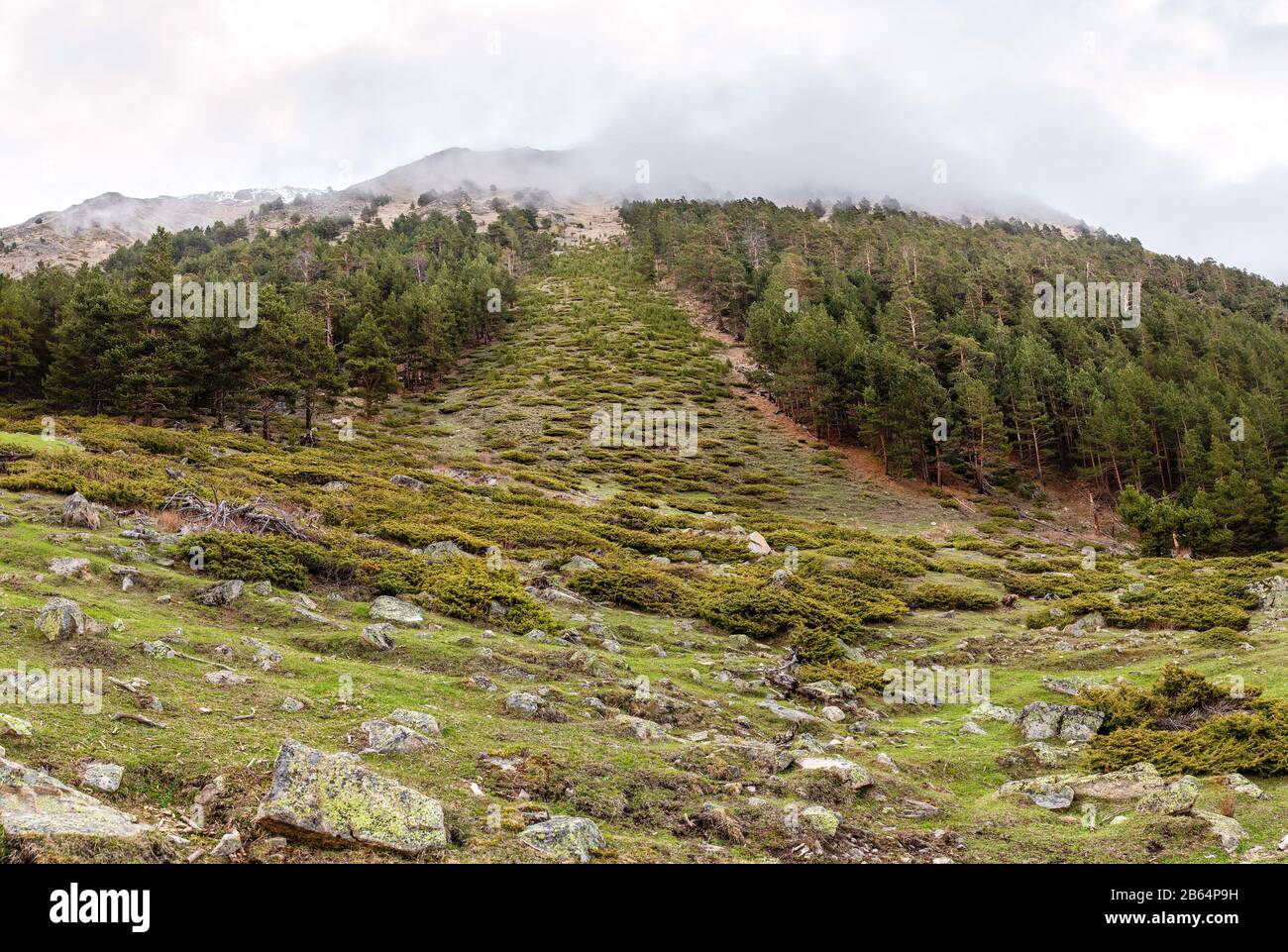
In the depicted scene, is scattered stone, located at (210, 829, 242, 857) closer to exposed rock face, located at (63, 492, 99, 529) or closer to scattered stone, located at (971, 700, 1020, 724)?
scattered stone, located at (971, 700, 1020, 724)

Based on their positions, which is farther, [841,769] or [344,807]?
[841,769]

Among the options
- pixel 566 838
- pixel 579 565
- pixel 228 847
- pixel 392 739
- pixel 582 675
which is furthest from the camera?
pixel 579 565

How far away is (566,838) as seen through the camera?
6.21 metres

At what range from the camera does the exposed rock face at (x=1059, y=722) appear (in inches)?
471

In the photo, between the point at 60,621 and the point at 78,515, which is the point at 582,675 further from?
the point at 78,515

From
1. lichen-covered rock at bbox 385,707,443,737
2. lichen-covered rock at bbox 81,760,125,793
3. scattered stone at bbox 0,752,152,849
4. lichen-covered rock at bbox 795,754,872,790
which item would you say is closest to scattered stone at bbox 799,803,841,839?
lichen-covered rock at bbox 795,754,872,790

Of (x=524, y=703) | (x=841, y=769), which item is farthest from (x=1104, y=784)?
(x=524, y=703)

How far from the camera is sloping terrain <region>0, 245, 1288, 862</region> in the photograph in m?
6.80

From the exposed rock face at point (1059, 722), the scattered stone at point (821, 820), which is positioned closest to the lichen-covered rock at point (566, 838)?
the scattered stone at point (821, 820)

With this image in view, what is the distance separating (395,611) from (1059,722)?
13.2m

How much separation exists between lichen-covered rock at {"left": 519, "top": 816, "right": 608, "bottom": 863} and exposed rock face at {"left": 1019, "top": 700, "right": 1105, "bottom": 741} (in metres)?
9.38

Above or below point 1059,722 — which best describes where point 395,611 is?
above
